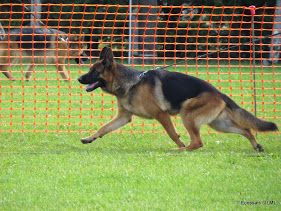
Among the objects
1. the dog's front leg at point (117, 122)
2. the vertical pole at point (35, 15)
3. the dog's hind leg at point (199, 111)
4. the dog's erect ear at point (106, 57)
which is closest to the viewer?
the dog's hind leg at point (199, 111)

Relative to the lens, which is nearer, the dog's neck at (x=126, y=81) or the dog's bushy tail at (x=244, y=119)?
the dog's bushy tail at (x=244, y=119)

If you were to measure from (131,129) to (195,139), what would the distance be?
2323mm

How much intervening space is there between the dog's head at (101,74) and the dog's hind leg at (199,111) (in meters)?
1.02

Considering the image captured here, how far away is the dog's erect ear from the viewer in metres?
9.48

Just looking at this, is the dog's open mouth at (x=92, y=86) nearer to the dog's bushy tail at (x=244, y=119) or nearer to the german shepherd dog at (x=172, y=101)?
the german shepherd dog at (x=172, y=101)

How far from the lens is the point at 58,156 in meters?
8.79

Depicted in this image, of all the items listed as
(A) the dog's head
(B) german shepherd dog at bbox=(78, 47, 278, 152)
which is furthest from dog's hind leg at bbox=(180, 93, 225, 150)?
(A) the dog's head

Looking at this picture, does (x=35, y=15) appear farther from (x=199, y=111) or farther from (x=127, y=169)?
(x=127, y=169)

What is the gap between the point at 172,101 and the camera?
9508 mm

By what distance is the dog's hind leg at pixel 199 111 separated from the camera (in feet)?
30.8

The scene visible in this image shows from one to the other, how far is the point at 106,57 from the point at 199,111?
53.0 inches

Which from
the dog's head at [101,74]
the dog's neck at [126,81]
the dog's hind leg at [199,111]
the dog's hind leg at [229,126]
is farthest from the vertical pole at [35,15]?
the dog's hind leg at [229,126]

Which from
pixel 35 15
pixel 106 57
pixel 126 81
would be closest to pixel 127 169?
pixel 126 81

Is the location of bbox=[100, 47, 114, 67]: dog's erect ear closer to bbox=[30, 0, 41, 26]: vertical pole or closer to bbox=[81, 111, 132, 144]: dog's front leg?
bbox=[81, 111, 132, 144]: dog's front leg
